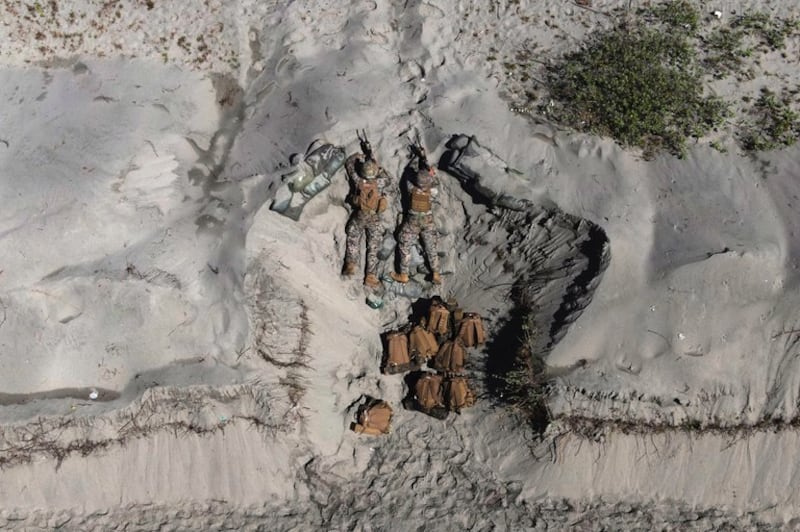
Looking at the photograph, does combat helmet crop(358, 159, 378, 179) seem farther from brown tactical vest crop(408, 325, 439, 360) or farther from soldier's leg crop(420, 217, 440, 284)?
brown tactical vest crop(408, 325, 439, 360)

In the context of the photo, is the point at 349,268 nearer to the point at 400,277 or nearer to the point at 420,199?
the point at 400,277

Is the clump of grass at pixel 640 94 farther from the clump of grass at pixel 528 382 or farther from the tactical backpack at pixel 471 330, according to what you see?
the tactical backpack at pixel 471 330

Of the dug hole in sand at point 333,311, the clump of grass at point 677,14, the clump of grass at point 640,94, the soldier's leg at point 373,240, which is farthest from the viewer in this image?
the soldier's leg at point 373,240

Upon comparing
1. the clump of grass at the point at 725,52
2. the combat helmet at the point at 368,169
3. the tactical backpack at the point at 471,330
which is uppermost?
the clump of grass at the point at 725,52

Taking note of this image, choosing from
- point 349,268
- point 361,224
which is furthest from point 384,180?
point 349,268

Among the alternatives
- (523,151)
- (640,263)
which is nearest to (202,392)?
(523,151)

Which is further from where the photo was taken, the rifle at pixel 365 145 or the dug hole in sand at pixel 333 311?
the rifle at pixel 365 145

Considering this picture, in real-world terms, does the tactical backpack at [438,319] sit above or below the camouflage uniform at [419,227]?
below

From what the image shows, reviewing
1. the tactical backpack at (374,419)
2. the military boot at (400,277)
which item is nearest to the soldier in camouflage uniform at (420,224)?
the military boot at (400,277)
